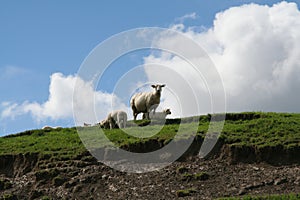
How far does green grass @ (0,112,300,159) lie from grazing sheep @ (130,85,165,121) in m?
2.38

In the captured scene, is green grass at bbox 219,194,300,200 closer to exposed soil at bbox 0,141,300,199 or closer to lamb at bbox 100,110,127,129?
exposed soil at bbox 0,141,300,199

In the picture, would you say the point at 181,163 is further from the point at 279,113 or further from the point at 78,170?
the point at 279,113

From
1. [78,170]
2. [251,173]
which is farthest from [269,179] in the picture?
[78,170]

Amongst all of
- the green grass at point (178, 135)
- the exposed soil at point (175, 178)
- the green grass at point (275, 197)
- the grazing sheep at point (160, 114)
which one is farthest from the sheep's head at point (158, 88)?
the green grass at point (275, 197)

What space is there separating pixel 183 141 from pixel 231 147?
2.55 metres

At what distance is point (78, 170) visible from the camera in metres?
25.9

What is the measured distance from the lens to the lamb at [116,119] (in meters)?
33.2

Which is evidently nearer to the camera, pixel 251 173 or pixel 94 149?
pixel 251 173

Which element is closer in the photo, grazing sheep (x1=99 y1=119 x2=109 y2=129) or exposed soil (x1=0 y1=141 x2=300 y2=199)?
exposed soil (x1=0 y1=141 x2=300 y2=199)

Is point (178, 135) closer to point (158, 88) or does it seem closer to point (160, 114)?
point (158, 88)

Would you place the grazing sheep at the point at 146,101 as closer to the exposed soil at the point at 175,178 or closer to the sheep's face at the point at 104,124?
the sheep's face at the point at 104,124

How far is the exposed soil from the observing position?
2241 centimetres

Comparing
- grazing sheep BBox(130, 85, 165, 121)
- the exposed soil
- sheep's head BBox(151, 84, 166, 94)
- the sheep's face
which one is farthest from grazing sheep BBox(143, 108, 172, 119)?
the exposed soil

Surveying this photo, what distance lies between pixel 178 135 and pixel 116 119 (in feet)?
21.3
